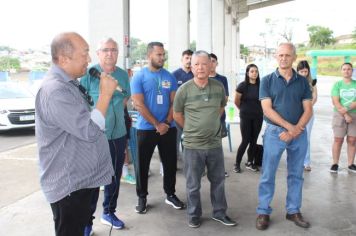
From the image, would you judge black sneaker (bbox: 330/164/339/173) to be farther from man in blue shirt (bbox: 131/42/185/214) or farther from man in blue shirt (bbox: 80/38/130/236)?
man in blue shirt (bbox: 80/38/130/236)

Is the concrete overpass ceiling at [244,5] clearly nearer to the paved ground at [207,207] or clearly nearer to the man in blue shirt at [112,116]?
the paved ground at [207,207]

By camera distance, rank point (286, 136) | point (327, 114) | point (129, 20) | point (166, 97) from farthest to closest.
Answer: point (327, 114) < point (129, 20) < point (166, 97) < point (286, 136)

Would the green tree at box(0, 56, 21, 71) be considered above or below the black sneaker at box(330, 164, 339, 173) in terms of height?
above

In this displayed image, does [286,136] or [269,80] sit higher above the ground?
[269,80]

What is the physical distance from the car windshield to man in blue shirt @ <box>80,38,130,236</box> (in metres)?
6.84

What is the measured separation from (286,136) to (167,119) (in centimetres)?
123

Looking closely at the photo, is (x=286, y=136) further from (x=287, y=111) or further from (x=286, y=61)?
(x=286, y=61)

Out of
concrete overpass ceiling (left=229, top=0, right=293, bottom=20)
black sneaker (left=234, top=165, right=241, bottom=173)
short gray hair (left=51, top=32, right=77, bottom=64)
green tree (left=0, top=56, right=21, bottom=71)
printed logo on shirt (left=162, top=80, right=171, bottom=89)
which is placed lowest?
black sneaker (left=234, top=165, right=241, bottom=173)

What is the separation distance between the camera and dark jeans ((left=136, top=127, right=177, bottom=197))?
12.7ft

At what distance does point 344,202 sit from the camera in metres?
4.20

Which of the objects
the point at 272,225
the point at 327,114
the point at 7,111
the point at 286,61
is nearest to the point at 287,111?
the point at 286,61

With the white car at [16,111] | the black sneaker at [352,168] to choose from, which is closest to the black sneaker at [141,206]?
the black sneaker at [352,168]

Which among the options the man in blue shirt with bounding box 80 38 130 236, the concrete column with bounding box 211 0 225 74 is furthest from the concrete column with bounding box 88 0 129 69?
the concrete column with bounding box 211 0 225 74

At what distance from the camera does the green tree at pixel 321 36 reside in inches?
2760
